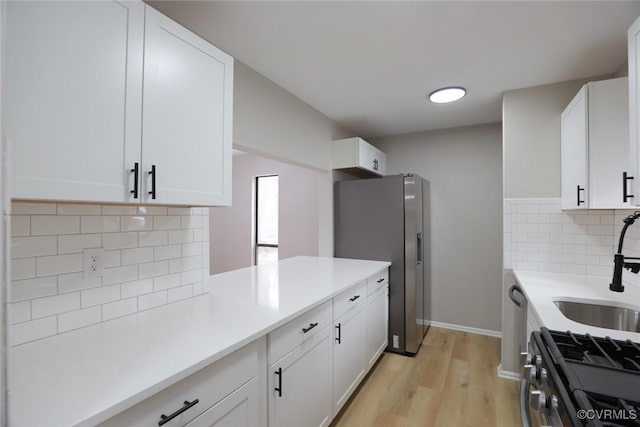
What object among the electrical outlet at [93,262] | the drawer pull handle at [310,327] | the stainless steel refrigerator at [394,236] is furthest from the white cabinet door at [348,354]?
the electrical outlet at [93,262]

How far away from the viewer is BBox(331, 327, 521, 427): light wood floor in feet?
6.38

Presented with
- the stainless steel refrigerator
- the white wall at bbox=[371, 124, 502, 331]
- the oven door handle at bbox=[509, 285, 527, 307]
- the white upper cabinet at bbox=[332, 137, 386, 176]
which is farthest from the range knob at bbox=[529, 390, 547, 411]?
the white wall at bbox=[371, 124, 502, 331]

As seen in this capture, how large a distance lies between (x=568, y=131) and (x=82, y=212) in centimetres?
292

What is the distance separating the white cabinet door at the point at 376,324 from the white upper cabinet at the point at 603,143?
1562 millimetres

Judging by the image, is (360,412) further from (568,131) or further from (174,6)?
(174,6)

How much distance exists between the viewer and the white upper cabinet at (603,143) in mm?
1640

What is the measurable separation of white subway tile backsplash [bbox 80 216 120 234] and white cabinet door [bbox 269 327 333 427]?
907mm

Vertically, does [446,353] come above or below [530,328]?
below

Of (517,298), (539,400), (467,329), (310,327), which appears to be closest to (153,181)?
(310,327)

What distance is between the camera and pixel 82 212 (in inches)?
45.6

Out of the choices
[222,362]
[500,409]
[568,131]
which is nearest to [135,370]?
[222,362]

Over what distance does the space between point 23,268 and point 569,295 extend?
258 centimetres

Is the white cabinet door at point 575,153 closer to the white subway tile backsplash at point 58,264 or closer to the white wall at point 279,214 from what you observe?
the white wall at point 279,214

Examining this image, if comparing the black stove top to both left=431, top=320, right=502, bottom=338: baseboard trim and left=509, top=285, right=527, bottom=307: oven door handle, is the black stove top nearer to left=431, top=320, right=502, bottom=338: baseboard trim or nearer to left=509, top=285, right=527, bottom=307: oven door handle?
left=509, top=285, right=527, bottom=307: oven door handle
